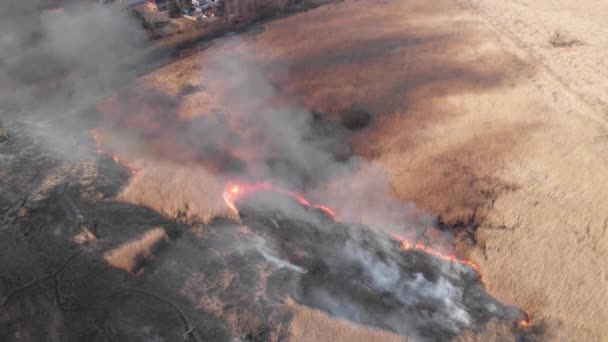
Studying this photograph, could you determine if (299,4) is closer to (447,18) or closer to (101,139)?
(447,18)

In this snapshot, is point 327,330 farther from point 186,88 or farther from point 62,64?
point 62,64

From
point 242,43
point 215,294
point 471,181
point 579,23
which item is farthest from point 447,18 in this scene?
point 215,294

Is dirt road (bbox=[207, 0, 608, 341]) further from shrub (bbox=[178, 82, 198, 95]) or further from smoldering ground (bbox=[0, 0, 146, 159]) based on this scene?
smoldering ground (bbox=[0, 0, 146, 159])

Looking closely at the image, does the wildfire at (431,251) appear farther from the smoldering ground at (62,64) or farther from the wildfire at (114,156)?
the smoldering ground at (62,64)

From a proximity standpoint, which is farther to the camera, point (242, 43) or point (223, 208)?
point (242, 43)

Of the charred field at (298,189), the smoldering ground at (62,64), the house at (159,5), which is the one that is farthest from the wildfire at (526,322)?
the house at (159,5)

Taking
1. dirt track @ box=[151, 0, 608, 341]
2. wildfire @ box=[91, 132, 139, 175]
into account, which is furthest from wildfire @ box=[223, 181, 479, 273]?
wildfire @ box=[91, 132, 139, 175]
